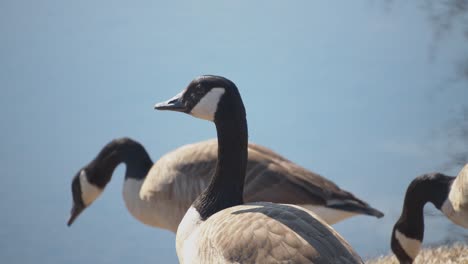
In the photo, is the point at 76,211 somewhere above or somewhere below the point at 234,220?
below

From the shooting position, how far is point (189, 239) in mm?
2936

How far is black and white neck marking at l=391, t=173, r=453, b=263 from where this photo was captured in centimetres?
568

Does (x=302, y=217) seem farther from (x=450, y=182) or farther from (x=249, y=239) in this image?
(x=450, y=182)

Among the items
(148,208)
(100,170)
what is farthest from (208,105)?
(100,170)

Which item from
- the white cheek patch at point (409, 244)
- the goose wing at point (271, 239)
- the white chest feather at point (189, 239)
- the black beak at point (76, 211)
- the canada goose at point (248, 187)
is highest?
the goose wing at point (271, 239)

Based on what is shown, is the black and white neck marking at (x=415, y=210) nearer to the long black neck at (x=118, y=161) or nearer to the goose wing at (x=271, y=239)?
the long black neck at (x=118, y=161)

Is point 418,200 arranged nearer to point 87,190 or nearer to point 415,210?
point 415,210

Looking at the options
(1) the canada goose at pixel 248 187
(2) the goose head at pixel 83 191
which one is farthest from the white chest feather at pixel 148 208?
(2) the goose head at pixel 83 191

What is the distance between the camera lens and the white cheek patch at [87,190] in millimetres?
6648

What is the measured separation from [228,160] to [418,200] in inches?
124

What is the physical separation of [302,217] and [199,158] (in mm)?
2267

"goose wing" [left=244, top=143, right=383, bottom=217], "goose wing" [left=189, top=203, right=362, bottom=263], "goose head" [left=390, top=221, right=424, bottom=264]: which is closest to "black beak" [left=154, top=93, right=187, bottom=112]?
"goose wing" [left=189, top=203, right=362, bottom=263]

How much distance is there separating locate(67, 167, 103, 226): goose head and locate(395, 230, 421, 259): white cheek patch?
293 cm

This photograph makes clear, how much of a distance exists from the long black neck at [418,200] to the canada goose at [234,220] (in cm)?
298
